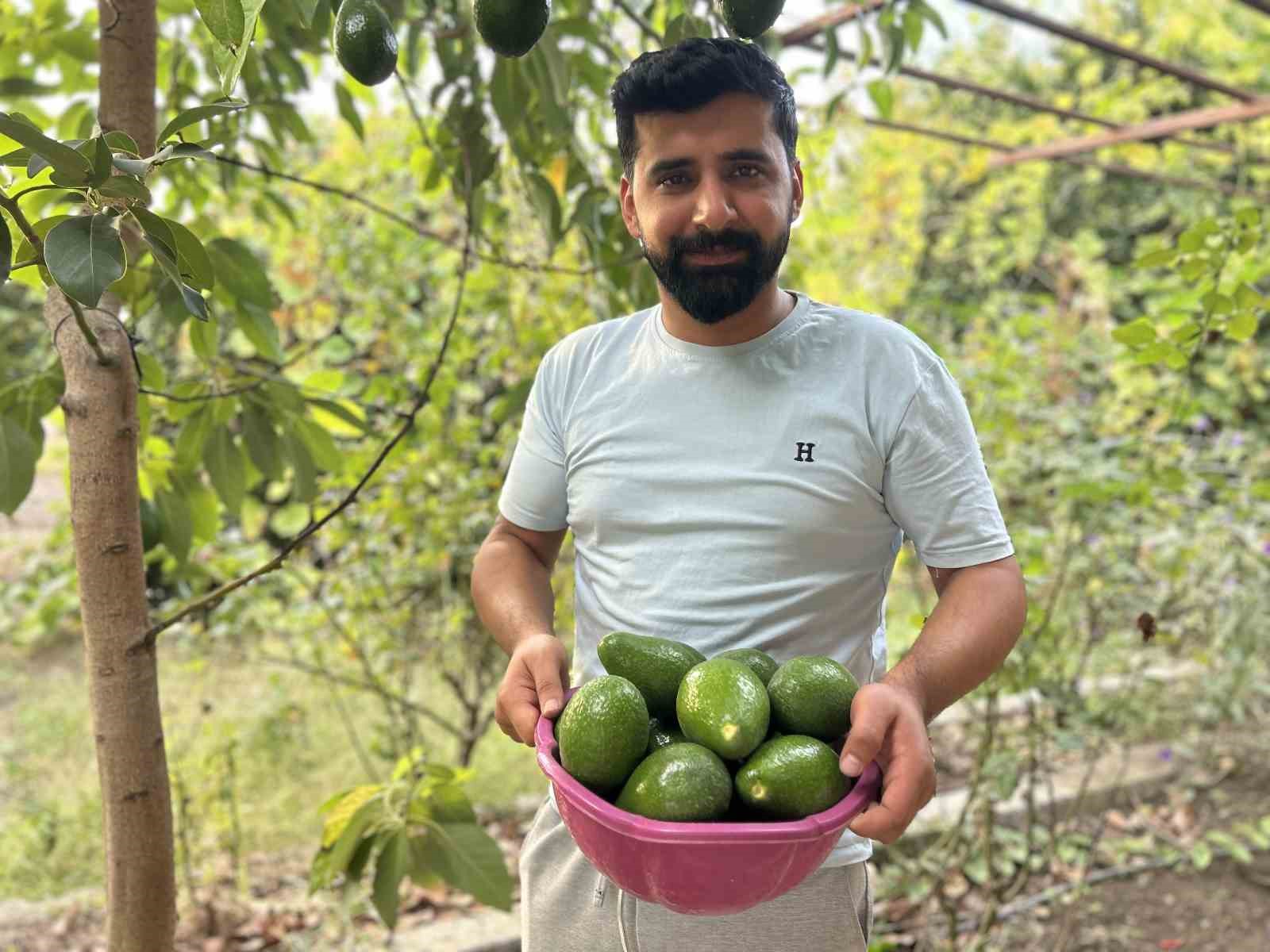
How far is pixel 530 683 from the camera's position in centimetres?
118

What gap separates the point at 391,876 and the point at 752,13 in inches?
52.2

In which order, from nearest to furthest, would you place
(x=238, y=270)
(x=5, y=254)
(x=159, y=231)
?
1. (x=5, y=254)
2. (x=159, y=231)
3. (x=238, y=270)

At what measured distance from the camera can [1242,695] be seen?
313 centimetres

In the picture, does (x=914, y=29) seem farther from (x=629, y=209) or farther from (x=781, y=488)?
(x=781, y=488)

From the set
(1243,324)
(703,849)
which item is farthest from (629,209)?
(1243,324)

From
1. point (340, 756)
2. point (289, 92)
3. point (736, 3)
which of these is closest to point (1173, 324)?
point (736, 3)

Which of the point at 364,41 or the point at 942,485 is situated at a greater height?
the point at 364,41

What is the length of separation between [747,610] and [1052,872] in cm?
205

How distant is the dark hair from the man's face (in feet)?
0.04

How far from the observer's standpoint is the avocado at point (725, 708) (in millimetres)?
965

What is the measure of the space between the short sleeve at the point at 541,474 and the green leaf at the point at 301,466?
36 centimetres

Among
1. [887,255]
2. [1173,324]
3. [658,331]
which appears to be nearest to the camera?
[658,331]

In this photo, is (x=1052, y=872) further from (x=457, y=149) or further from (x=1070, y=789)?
(x=457, y=149)

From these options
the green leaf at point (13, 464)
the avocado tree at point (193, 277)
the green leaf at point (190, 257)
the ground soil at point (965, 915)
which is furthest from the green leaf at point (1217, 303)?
the green leaf at point (13, 464)
